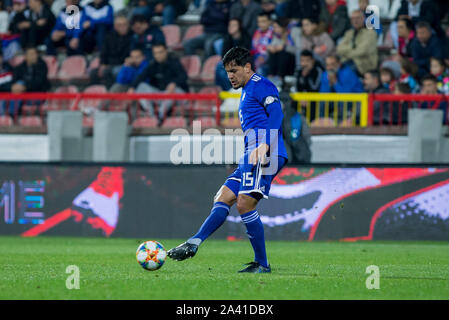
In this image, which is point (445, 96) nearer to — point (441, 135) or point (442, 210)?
point (441, 135)

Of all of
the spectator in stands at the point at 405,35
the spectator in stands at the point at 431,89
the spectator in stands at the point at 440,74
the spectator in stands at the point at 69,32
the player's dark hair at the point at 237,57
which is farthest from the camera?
the spectator in stands at the point at 69,32

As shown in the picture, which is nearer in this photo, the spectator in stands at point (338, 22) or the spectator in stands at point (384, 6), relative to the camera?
the spectator in stands at point (338, 22)

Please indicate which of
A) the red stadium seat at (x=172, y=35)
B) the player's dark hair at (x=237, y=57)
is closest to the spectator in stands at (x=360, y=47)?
the red stadium seat at (x=172, y=35)

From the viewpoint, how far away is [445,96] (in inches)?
640

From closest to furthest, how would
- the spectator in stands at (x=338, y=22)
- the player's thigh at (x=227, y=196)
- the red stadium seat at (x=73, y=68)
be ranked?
Result: the player's thigh at (x=227, y=196)
the spectator in stands at (x=338, y=22)
the red stadium seat at (x=73, y=68)

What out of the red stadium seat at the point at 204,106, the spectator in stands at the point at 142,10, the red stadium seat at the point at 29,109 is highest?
the spectator in stands at the point at 142,10

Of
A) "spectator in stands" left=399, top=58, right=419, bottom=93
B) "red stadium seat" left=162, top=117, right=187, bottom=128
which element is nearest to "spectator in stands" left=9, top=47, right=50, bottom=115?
"red stadium seat" left=162, top=117, right=187, bottom=128

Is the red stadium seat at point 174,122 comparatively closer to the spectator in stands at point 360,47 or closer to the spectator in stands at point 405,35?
the spectator in stands at point 360,47

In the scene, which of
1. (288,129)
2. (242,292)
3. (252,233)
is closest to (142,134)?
(288,129)

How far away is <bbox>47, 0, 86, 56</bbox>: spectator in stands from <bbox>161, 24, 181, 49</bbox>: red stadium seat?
1898mm

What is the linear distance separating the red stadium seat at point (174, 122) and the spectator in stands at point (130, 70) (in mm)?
1616

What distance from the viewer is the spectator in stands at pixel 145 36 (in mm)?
19672

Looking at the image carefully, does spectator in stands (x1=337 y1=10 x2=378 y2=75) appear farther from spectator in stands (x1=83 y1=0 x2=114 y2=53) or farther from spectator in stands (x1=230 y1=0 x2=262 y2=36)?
spectator in stands (x1=83 y1=0 x2=114 y2=53)

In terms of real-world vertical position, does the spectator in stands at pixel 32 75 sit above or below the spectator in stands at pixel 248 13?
below
